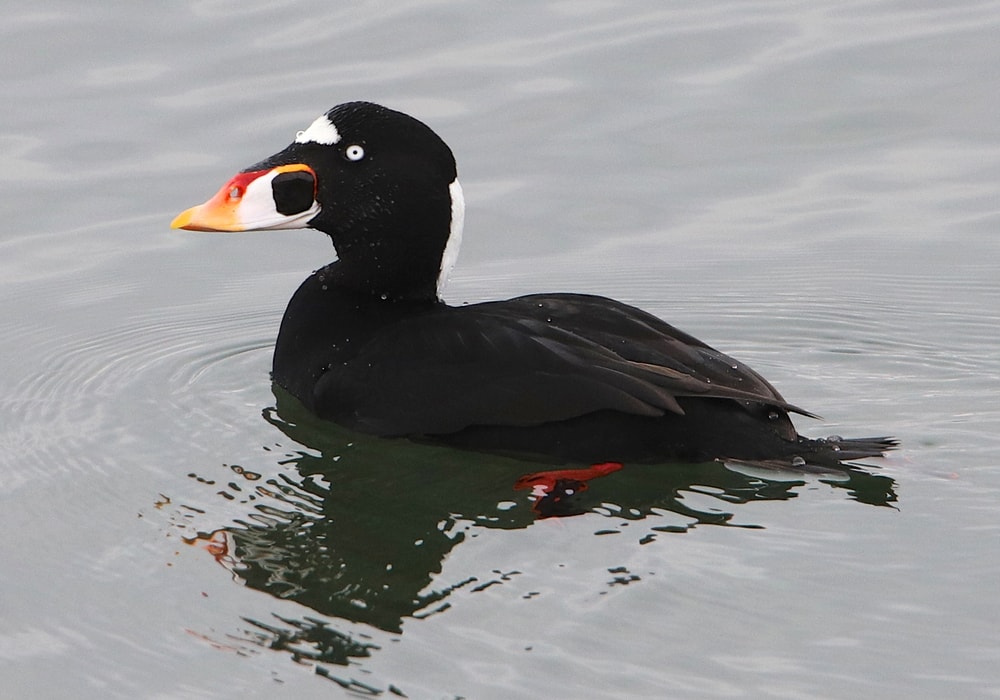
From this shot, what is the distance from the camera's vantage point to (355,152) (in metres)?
5.62

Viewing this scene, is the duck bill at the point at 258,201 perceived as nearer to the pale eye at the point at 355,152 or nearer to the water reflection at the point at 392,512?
the pale eye at the point at 355,152

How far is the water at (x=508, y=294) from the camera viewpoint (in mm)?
4070

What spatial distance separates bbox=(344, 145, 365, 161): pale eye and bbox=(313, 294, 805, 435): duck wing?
0.60 metres

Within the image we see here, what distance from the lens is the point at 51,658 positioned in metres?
4.14

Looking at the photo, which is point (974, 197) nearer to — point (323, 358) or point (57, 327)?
point (323, 358)

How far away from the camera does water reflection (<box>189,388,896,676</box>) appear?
4293 millimetres

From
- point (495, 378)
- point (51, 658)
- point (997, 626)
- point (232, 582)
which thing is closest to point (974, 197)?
point (495, 378)

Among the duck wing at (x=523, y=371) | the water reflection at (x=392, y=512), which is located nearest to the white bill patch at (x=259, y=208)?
the duck wing at (x=523, y=371)

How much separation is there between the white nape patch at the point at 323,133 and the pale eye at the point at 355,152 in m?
0.05

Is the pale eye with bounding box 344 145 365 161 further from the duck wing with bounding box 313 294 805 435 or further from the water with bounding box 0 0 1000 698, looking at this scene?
the water with bounding box 0 0 1000 698

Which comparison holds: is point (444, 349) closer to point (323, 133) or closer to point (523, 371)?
point (523, 371)

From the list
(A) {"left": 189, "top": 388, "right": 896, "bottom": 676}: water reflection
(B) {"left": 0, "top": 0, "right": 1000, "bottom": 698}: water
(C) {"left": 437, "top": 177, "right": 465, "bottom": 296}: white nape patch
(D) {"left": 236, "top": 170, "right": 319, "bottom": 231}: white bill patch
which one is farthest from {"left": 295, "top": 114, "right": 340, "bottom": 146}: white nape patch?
(A) {"left": 189, "top": 388, "right": 896, "bottom": 676}: water reflection

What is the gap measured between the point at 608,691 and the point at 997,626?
971 millimetres

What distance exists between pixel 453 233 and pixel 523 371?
0.87 metres
